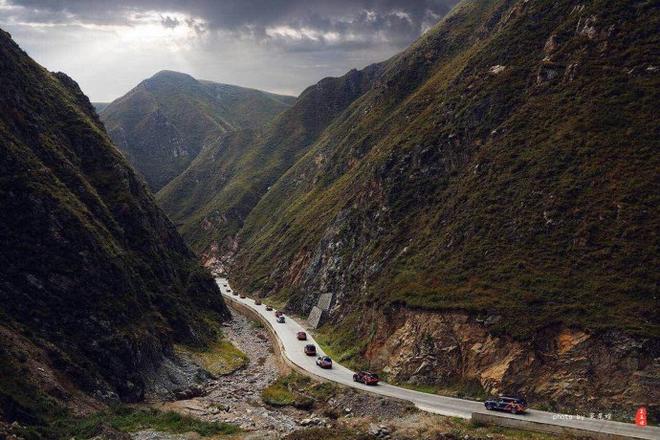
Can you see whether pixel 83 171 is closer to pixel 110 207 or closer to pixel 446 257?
pixel 110 207

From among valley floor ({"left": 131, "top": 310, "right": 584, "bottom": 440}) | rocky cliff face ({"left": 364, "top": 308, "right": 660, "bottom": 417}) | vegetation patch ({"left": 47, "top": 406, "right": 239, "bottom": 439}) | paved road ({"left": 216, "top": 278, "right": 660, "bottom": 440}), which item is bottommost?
vegetation patch ({"left": 47, "top": 406, "right": 239, "bottom": 439})

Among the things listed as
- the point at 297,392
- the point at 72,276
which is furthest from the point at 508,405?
the point at 72,276

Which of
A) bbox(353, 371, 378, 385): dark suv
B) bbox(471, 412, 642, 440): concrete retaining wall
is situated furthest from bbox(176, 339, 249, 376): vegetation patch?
bbox(471, 412, 642, 440): concrete retaining wall

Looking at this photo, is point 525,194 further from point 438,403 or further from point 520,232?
point 438,403

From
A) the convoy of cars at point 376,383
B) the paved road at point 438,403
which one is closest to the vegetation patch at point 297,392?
the paved road at point 438,403

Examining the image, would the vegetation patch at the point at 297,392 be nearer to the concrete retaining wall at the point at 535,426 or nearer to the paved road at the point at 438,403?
the paved road at the point at 438,403

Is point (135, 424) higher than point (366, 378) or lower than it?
lower

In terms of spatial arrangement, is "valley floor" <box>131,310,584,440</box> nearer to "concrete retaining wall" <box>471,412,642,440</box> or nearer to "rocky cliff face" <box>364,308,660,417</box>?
"concrete retaining wall" <box>471,412,642,440</box>
